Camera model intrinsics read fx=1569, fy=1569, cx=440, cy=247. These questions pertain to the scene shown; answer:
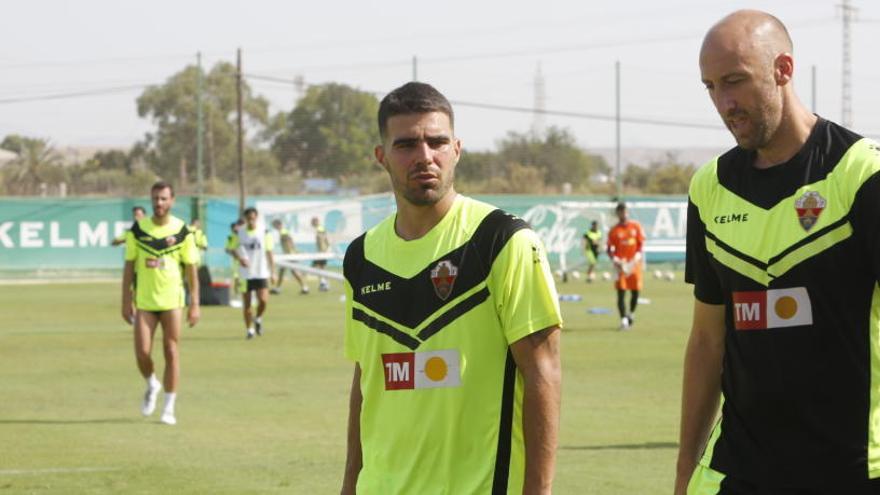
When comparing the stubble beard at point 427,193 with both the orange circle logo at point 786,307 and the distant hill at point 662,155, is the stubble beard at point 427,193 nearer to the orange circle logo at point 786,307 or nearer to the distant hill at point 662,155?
the orange circle logo at point 786,307

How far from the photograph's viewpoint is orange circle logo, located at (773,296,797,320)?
14.9 feet

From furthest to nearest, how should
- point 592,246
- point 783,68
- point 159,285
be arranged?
point 592,246 < point 159,285 < point 783,68

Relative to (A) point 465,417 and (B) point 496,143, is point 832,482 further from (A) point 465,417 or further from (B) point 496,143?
(B) point 496,143

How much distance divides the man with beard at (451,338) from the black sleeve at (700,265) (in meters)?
0.47

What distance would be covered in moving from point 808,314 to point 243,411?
1160cm

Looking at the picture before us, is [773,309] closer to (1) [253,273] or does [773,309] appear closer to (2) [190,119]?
(1) [253,273]

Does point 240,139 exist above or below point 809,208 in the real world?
above

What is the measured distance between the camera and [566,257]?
51.4 m

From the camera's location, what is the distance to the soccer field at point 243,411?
37.6ft

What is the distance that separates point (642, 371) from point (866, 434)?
15145mm

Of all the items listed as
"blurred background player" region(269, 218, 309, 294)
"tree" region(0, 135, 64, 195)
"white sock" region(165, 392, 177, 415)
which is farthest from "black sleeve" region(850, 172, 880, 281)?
"tree" region(0, 135, 64, 195)

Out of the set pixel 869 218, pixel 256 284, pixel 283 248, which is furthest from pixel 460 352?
pixel 283 248

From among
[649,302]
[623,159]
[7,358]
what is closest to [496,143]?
[623,159]

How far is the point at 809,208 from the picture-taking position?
454cm
